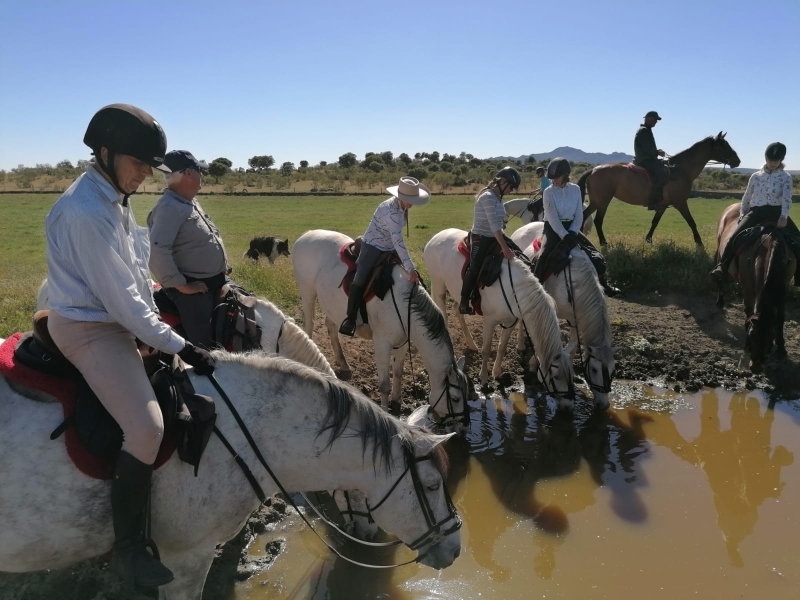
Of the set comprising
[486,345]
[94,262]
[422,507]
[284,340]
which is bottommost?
[486,345]

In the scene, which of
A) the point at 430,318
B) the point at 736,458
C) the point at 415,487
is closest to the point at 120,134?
the point at 415,487

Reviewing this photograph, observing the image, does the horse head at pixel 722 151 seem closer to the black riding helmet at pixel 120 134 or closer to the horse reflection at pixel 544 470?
the horse reflection at pixel 544 470

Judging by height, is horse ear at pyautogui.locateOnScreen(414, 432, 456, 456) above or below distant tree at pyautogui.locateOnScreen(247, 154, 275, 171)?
below

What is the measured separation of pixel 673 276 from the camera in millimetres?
10445

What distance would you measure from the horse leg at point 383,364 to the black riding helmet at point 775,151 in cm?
685

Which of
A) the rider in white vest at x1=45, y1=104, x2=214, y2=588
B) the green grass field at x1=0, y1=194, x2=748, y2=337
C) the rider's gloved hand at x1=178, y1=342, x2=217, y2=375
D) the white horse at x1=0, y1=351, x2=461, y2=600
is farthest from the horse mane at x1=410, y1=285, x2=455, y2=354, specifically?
the green grass field at x1=0, y1=194, x2=748, y2=337

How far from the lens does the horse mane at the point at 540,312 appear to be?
238 inches

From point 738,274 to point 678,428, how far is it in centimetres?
347

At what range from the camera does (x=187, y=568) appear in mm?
2650

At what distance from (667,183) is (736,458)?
28.0 feet

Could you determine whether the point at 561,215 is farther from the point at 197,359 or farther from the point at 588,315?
the point at 197,359

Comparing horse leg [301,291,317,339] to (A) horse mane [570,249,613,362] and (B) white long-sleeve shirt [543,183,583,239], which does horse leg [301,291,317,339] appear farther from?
(A) horse mane [570,249,613,362]

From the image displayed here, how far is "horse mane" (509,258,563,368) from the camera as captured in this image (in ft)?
19.9

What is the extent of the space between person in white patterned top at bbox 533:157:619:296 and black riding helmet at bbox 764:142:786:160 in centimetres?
348
